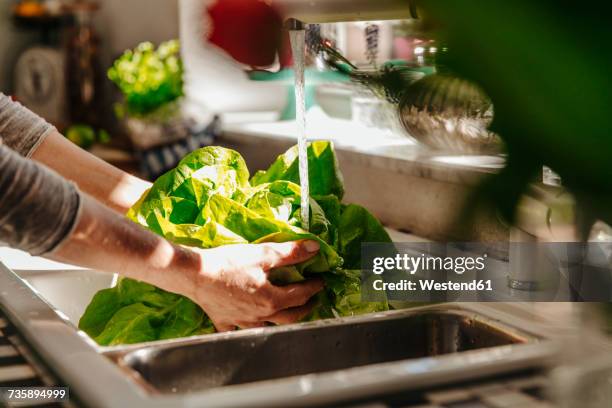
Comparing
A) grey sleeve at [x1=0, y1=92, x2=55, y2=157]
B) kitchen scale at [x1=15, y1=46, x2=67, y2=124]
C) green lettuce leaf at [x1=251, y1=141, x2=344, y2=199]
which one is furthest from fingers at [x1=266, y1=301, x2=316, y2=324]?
kitchen scale at [x1=15, y1=46, x2=67, y2=124]

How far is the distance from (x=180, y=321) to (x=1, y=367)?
267 mm

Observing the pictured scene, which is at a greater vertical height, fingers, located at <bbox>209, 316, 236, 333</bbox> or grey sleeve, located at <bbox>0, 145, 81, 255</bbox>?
grey sleeve, located at <bbox>0, 145, 81, 255</bbox>

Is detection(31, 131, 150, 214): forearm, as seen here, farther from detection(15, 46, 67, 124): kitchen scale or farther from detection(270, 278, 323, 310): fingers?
detection(15, 46, 67, 124): kitchen scale

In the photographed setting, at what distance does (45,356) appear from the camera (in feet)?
2.36

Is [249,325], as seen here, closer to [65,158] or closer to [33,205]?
[33,205]

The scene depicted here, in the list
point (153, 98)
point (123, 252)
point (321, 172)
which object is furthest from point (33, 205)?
point (153, 98)

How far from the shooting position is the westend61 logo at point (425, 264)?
109 centimetres

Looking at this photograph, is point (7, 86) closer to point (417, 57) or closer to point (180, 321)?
point (180, 321)

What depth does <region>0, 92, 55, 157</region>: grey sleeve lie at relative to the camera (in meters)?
1.28

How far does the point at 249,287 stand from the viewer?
93 centimetres

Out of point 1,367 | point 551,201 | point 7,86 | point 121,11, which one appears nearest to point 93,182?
point 1,367

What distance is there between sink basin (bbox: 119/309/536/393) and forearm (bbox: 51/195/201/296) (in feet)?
0.24

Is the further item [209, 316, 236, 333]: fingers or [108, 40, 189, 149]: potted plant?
[108, 40, 189, 149]: potted plant

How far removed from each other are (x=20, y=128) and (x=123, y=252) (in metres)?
0.63
